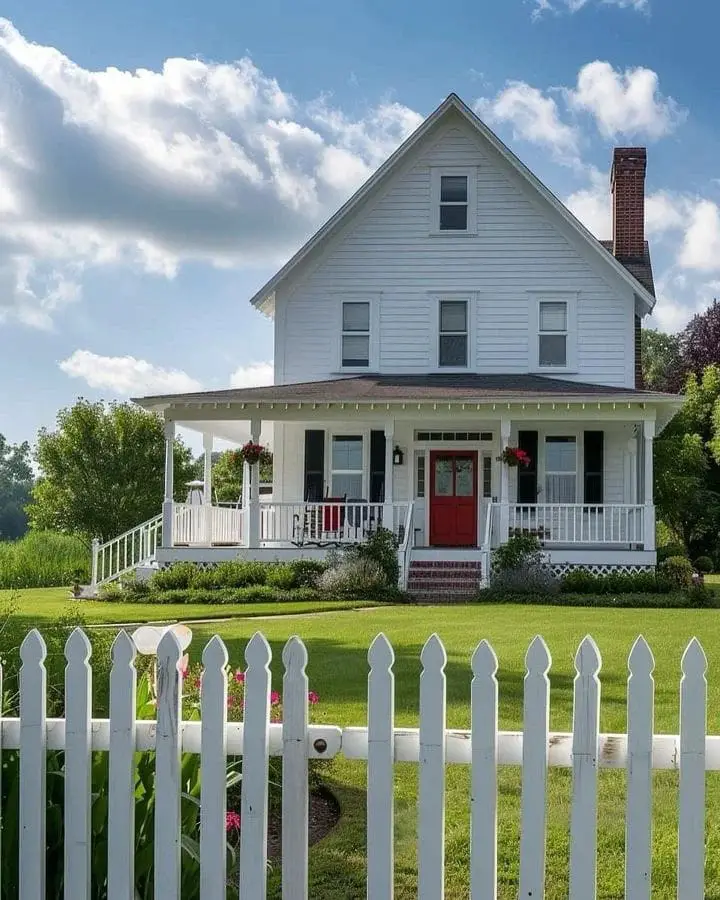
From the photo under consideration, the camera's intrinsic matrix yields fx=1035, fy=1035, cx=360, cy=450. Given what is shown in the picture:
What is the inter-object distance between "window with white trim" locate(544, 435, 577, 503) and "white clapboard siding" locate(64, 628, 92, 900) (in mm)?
19829

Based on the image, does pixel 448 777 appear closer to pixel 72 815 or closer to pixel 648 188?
pixel 72 815

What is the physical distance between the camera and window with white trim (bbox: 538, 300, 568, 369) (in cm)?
2364

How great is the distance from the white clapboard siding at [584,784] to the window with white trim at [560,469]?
1967 cm

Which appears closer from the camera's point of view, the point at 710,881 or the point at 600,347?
the point at 710,881

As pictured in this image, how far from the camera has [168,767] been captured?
3541mm

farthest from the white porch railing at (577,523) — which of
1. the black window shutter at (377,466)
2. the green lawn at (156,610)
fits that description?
the green lawn at (156,610)

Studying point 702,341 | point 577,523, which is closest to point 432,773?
point 577,523

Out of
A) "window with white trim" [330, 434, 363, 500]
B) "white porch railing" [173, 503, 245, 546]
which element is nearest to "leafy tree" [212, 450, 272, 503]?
"window with white trim" [330, 434, 363, 500]

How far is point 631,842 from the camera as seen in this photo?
11.2 ft

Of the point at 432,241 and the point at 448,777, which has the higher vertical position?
the point at 432,241

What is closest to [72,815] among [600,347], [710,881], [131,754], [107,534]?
[131,754]

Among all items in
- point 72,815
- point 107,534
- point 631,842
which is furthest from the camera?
point 107,534

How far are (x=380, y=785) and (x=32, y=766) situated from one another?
125 cm

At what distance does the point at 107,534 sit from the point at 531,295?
16.3 meters
